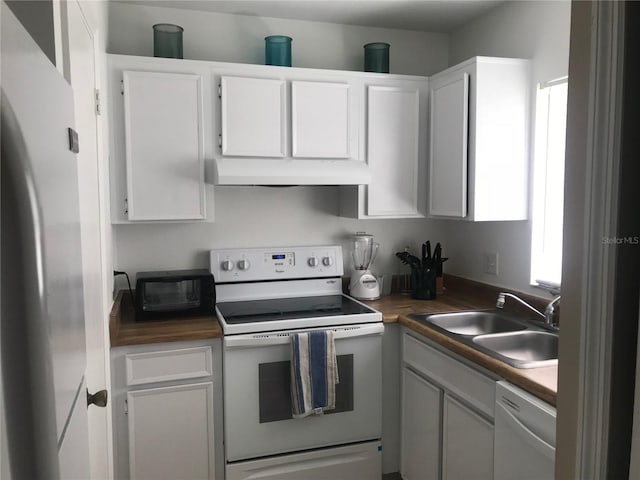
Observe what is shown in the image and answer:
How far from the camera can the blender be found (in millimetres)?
2893

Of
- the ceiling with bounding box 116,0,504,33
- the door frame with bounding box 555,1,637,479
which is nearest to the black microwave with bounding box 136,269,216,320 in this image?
the ceiling with bounding box 116,0,504,33

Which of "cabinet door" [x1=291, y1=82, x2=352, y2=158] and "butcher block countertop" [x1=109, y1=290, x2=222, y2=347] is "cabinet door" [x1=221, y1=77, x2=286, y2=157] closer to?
"cabinet door" [x1=291, y1=82, x2=352, y2=158]

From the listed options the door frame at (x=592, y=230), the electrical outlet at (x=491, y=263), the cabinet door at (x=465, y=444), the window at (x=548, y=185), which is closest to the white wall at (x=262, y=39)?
the window at (x=548, y=185)

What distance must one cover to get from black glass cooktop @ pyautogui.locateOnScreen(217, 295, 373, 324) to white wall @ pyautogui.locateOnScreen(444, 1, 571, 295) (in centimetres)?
77

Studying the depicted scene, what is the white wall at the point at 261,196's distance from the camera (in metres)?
2.73

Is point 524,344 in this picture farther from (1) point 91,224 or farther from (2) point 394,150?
(1) point 91,224

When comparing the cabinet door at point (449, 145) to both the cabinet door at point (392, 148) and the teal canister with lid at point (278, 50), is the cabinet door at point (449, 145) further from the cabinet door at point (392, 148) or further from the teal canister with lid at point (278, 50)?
the teal canister with lid at point (278, 50)

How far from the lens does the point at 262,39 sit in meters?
2.85

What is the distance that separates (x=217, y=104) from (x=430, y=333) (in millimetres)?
1455

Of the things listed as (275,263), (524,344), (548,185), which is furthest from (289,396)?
(548,185)

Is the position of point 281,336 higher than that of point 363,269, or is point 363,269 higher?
point 363,269

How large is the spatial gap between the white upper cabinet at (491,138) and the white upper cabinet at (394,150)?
282 millimetres

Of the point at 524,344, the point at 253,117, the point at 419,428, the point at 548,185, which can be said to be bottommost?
the point at 419,428

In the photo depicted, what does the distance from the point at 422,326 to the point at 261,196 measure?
117 cm
